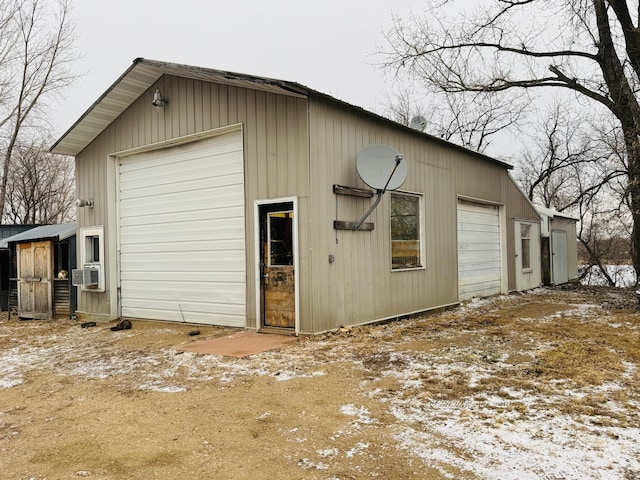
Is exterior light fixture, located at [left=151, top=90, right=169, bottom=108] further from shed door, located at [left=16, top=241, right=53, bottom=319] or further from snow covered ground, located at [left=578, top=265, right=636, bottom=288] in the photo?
snow covered ground, located at [left=578, top=265, right=636, bottom=288]

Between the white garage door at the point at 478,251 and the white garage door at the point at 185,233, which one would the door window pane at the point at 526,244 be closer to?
the white garage door at the point at 478,251

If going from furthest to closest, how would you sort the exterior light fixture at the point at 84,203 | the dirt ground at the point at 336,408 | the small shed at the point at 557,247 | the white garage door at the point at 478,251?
the small shed at the point at 557,247 < the white garage door at the point at 478,251 < the exterior light fixture at the point at 84,203 < the dirt ground at the point at 336,408

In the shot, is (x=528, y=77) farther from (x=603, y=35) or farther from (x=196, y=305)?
(x=196, y=305)

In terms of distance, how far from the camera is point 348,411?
3516 millimetres

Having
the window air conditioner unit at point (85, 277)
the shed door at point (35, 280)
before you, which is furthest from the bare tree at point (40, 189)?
the window air conditioner unit at point (85, 277)

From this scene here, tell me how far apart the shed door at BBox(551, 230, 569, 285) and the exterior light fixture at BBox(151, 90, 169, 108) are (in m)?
12.3

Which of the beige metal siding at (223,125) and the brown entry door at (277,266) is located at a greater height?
the beige metal siding at (223,125)

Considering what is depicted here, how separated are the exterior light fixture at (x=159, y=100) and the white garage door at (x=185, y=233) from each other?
777mm

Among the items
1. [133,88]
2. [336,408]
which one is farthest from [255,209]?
[336,408]

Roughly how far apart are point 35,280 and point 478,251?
1014cm

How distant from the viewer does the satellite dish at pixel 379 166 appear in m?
6.80

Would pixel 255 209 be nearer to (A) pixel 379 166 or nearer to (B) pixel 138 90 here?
(A) pixel 379 166

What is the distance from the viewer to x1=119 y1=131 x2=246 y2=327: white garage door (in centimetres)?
734

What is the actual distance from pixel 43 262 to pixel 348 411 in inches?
352
